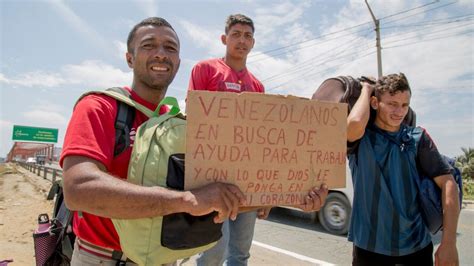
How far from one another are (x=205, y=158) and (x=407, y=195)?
55.2 inches

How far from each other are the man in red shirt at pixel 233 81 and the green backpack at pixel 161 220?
957 millimetres

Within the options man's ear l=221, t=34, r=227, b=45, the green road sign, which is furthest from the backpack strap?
the green road sign

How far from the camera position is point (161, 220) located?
3.67ft

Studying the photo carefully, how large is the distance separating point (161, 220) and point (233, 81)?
144cm

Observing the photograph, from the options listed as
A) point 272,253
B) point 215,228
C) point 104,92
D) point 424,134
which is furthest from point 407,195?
point 272,253

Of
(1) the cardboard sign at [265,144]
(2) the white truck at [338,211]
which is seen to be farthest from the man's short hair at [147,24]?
(2) the white truck at [338,211]

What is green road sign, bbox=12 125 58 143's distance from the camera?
110 ft

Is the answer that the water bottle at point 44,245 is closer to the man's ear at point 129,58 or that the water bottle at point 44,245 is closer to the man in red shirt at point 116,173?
the man in red shirt at point 116,173

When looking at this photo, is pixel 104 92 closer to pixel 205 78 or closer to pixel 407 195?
pixel 205 78

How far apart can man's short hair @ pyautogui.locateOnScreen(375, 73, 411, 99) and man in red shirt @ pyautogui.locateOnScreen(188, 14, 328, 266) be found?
2.92 ft

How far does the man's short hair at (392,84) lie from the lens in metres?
2.01

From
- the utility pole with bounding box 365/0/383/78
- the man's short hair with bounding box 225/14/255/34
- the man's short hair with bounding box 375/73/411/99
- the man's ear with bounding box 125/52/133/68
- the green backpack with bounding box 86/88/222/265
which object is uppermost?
the utility pole with bounding box 365/0/383/78

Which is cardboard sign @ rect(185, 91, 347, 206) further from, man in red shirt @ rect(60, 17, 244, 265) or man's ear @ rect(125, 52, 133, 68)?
man's ear @ rect(125, 52, 133, 68)

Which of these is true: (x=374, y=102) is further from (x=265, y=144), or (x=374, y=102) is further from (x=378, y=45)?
(x=378, y=45)
